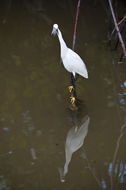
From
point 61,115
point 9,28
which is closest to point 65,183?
point 61,115

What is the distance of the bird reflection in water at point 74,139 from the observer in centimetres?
339

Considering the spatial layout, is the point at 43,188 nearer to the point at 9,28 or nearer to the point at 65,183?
the point at 65,183

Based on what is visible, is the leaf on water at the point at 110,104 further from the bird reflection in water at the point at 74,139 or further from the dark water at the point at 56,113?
the bird reflection in water at the point at 74,139

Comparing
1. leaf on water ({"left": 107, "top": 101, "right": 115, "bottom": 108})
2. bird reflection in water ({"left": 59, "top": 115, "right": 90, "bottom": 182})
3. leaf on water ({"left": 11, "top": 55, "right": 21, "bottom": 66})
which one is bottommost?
bird reflection in water ({"left": 59, "top": 115, "right": 90, "bottom": 182})

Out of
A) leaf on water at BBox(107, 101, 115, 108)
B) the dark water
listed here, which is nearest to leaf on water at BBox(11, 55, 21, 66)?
the dark water

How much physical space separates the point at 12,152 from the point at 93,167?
845 millimetres

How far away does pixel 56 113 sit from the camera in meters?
4.04

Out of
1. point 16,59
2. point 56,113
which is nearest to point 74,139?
point 56,113

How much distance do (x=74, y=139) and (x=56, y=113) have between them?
0.45 metres

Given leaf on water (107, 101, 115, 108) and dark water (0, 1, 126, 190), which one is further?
leaf on water (107, 101, 115, 108)

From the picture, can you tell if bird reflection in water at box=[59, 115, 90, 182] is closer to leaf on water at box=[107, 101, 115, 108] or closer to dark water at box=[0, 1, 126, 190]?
dark water at box=[0, 1, 126, 190]

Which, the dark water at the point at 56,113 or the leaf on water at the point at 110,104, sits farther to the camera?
the leaf on water at the point at 110,104

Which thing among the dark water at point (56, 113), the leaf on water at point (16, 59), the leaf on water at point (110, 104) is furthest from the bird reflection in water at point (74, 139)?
the leaf on water at point (16, 59)

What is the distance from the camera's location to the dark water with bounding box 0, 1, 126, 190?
10.7 feet
